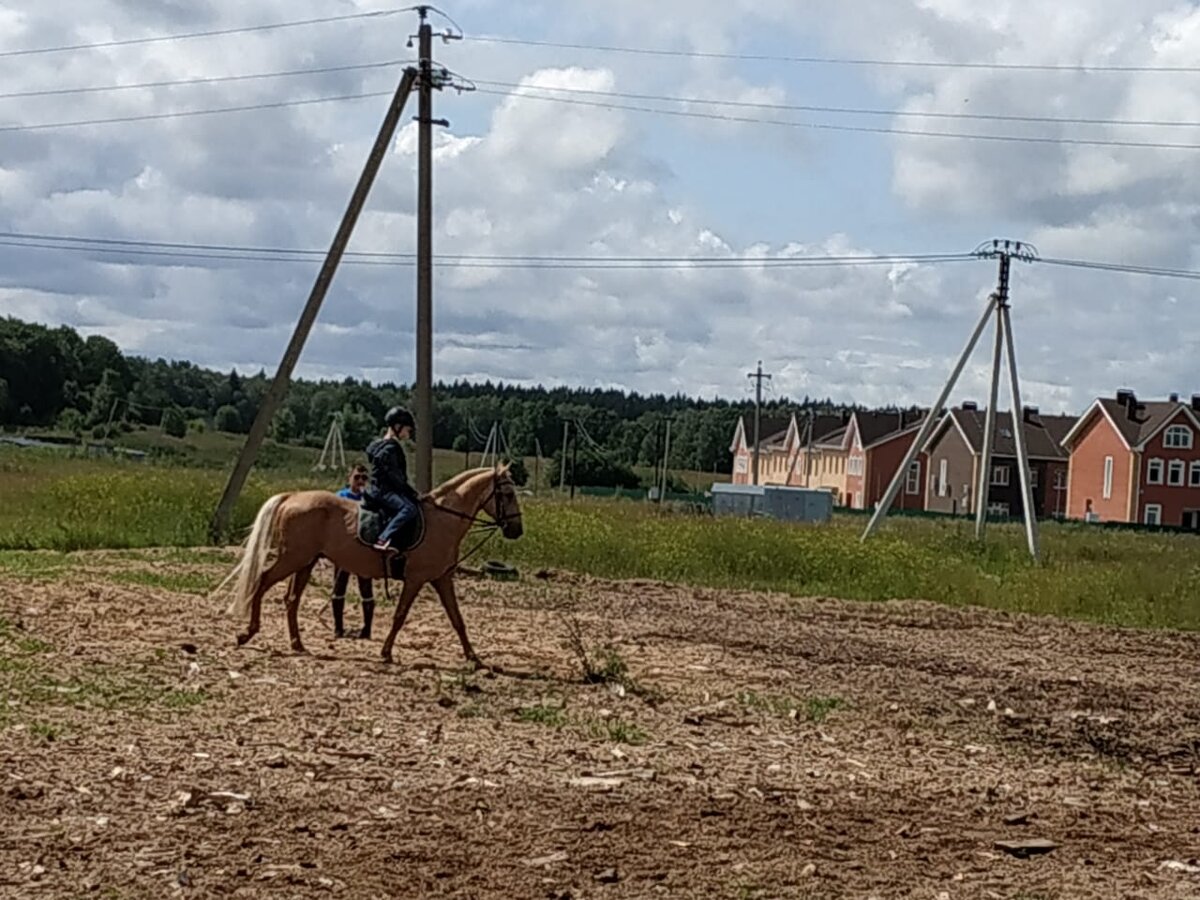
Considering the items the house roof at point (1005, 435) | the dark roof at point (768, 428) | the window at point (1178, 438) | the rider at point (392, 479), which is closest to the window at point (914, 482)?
the house roof at point (1005, 435)

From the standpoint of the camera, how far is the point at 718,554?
2498 centimetres

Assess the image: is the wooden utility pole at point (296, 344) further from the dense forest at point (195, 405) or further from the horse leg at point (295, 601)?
the dense forest at point (195, 405)

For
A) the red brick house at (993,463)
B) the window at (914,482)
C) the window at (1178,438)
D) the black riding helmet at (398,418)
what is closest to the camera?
the black riding helmet at (398,418)

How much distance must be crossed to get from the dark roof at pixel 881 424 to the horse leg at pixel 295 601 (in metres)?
78.2

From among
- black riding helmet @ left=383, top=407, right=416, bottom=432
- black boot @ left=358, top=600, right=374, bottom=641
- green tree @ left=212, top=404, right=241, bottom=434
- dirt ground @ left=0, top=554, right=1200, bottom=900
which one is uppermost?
green tree @ left=212, top=404, right=241, bottom=434

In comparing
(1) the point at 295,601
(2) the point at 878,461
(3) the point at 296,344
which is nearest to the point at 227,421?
(2) the point at 878,461

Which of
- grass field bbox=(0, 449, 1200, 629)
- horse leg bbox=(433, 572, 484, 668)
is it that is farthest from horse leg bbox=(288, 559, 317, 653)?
grass field bbox=(0, 449, 1200, 629)

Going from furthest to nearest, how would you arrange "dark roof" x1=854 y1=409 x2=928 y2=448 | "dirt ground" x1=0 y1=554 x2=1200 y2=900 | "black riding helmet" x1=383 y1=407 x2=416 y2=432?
"dark roof" x1=854 y1=409 x2=928 y2=448 < "black riding helmet" x1=383 y1=407 x2=416 y2=432 < "dirt ground" x1=0 y1=554 x2=1200 y2=900

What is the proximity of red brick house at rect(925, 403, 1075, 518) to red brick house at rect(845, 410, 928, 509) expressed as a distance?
34.4 inches

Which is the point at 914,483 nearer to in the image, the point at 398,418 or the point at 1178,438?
the point at 1178,438

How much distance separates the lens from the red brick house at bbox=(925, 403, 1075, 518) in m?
82.5

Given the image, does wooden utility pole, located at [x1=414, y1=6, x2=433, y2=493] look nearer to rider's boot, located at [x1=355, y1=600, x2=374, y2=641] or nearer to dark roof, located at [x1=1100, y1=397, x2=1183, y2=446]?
rider's boot, located at [x1=355, y1=600, x2=374, y2=641]

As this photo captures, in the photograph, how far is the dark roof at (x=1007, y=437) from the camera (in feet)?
273

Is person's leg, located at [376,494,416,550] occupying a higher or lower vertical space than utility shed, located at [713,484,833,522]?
higher
